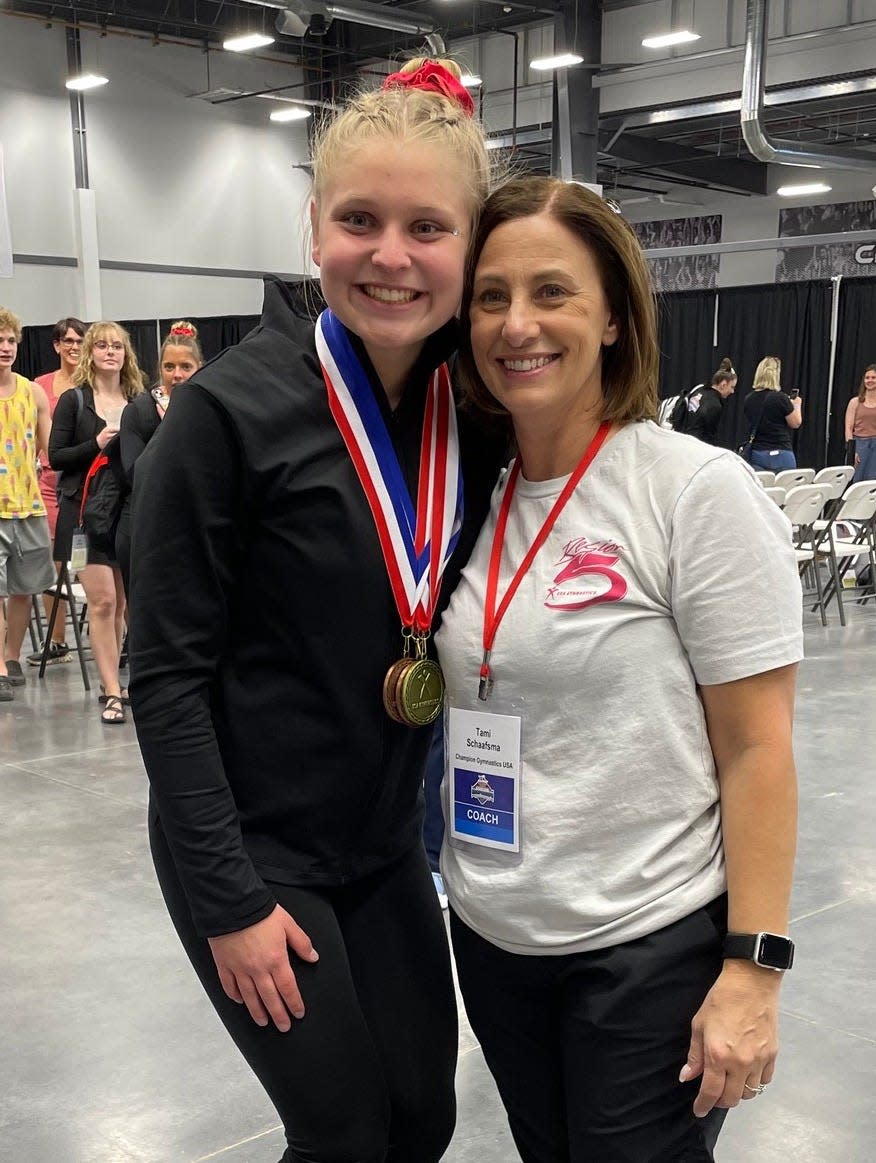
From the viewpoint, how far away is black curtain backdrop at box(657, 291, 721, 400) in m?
15.8

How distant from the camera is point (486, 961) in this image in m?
1.29

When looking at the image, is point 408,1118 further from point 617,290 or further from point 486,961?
point 617,290

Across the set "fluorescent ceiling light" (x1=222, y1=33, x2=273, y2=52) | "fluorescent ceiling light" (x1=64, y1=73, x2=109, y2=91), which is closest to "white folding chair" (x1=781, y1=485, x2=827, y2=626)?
"fluorescent ceiling light" (x1=222, y1=33, x2=273, y2=52)

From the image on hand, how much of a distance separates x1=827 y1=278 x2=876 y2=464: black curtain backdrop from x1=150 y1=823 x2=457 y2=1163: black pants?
14.1m

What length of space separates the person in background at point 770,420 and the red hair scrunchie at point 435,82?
31.9 feet

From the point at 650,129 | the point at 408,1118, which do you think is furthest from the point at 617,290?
the point at 650,129

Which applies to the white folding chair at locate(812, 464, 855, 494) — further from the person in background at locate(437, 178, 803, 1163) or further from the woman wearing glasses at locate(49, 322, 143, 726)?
the person in background at locate(437, 178, 803, 1163)

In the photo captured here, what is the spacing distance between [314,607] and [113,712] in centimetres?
405

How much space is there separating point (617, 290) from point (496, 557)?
0.31m

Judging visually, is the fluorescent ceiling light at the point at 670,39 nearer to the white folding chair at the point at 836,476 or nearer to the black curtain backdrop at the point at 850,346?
the black curtain backdrop at the point at 850,346

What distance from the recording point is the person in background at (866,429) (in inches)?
427

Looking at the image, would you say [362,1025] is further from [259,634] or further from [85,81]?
[85,81]

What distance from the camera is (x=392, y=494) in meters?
1.24

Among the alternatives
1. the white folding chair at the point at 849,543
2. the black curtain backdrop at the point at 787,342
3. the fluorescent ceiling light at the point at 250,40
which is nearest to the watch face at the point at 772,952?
the white folding chair at the point at 849,543
